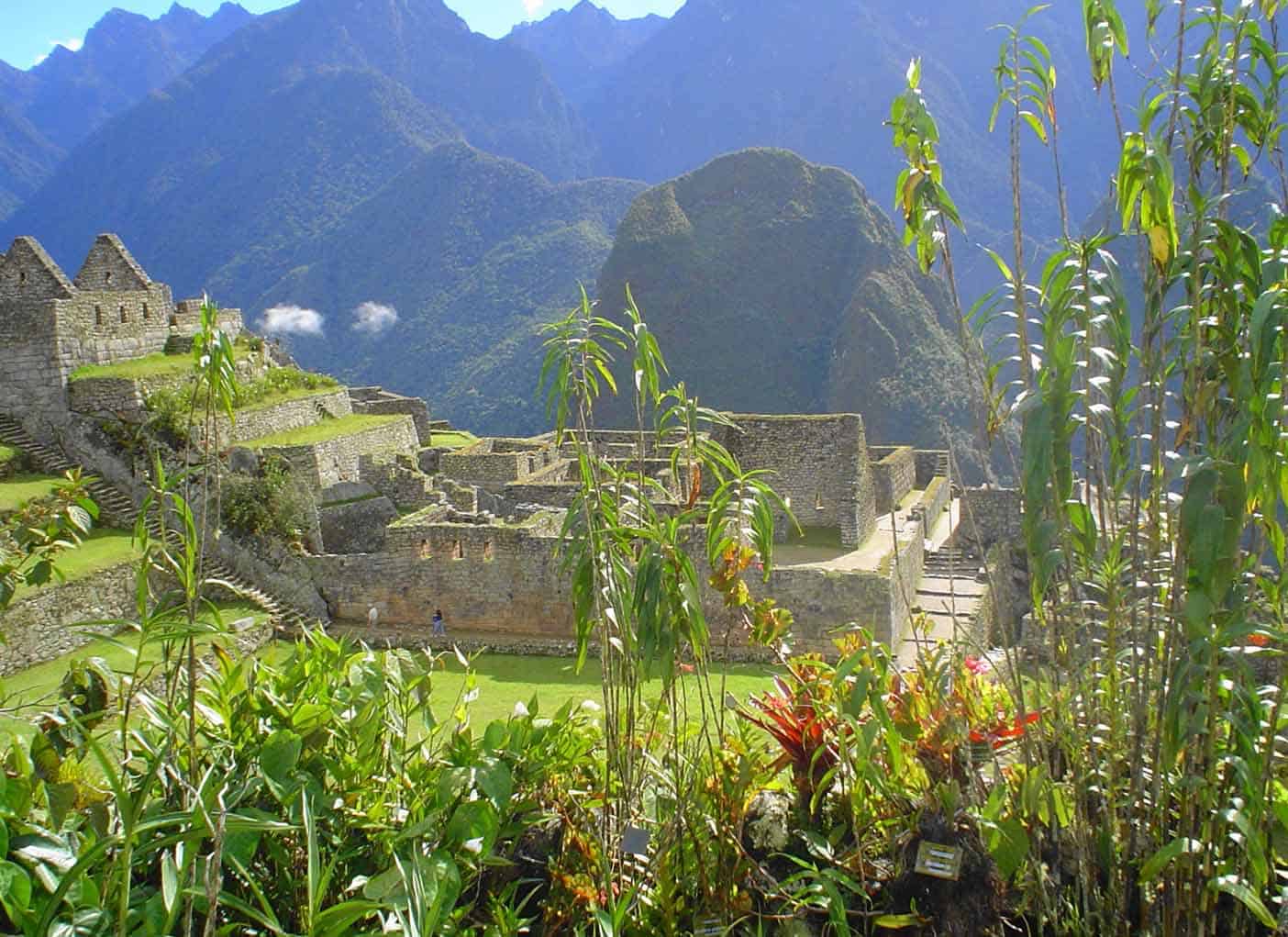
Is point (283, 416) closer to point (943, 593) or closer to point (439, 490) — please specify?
point (439, 490)

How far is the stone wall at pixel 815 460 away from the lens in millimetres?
14422

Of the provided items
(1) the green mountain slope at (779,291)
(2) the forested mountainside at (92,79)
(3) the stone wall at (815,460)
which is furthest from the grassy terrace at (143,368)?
(2) the forested mountainside at (92,79)

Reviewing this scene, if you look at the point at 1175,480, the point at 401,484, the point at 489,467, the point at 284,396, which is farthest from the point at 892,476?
the point at 1175,480

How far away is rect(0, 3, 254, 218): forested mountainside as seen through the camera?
106562mm

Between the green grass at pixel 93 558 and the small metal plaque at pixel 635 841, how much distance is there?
8768 mm

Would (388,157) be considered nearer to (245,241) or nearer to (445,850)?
(245,241)

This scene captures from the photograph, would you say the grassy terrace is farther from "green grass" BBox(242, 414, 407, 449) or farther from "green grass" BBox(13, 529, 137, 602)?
"green grass" BBox(13, 529, 137, 602)

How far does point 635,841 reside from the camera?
3336 mm

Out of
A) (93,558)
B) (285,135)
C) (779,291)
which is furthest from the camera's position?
(285,135)

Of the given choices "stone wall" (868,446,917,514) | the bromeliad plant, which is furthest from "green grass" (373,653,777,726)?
"stone wall" (868,446,917,514)

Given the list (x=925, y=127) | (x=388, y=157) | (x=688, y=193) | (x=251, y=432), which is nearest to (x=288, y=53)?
(x=388, y=157)

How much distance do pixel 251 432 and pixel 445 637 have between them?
563 cm

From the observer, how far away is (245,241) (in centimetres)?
8200

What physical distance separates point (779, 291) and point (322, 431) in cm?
4650
